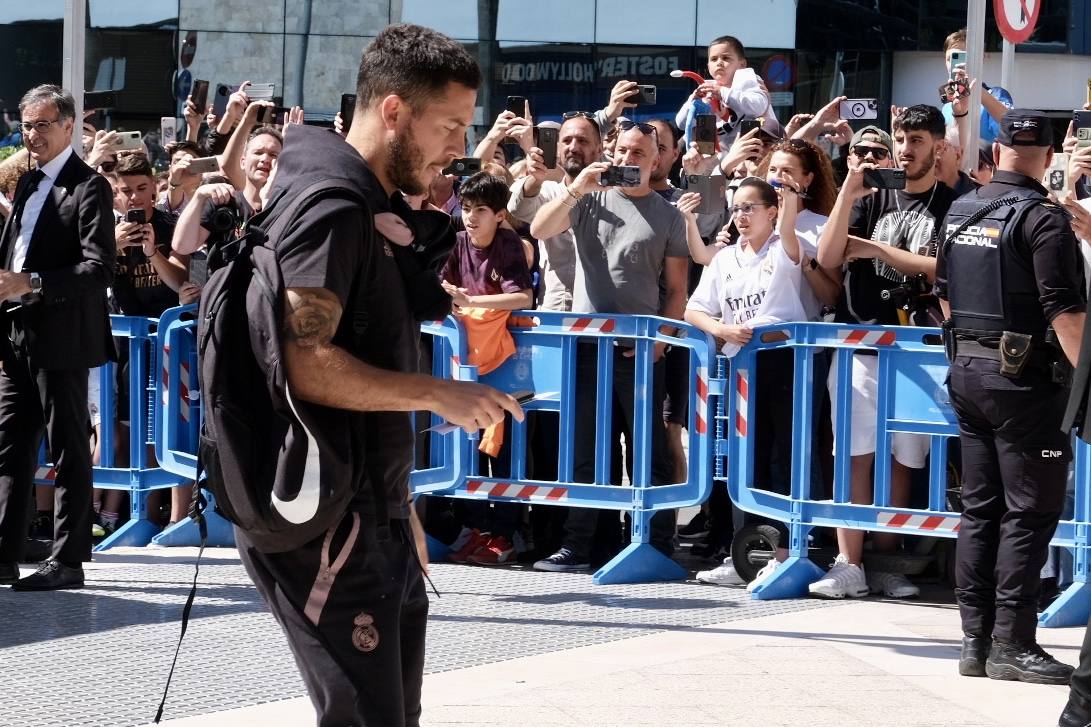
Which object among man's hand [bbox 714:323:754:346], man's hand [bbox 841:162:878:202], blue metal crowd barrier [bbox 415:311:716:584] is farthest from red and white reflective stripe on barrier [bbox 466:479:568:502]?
man's hand [bbox 841:162:878:202]

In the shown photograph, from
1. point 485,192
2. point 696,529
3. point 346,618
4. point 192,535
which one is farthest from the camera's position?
point 696,529

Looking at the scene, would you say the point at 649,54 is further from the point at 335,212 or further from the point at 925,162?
the point at 335,212

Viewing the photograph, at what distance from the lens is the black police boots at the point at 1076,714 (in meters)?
4.99

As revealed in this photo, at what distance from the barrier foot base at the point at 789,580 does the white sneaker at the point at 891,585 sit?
309mm

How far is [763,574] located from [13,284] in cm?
386

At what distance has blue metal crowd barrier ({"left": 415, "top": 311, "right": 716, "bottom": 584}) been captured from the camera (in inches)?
310

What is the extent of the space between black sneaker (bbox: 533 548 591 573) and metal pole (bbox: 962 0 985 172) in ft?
9.32

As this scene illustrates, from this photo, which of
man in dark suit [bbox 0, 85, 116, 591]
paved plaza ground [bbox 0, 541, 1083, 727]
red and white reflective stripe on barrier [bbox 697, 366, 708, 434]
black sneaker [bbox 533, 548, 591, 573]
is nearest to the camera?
paved plaza ground [bbox 0, 541, 1083, 727]

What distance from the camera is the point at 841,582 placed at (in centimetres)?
762

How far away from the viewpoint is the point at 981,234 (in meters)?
6.12

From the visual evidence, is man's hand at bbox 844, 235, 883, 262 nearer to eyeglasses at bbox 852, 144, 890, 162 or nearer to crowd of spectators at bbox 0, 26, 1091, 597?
crowd of spectators at bbox 0, 26, 1091, 597

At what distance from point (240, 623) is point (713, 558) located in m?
2.82

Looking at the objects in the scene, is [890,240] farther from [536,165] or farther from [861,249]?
[536,165]

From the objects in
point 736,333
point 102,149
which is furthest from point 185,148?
point 736,333
